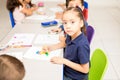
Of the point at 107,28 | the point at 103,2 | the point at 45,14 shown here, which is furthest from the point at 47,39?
the point at 103,2

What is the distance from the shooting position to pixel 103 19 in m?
4.10

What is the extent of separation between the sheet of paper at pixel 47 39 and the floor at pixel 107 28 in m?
0.86

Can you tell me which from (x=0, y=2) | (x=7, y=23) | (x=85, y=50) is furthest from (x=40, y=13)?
(x=0, y=2)

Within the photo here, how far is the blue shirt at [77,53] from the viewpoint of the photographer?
4.43 ft

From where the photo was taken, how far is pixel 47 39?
175 centimetres

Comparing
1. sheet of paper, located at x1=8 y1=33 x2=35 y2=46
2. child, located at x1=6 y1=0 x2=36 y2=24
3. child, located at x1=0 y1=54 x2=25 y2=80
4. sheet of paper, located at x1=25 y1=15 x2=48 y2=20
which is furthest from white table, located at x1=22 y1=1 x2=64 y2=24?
child, located at x1=0 y1=54 x2=25 y2=80

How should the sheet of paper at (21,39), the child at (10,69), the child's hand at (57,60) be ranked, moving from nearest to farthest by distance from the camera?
the child at (10,69) → the child's hand at (57,60) → the sheet of paper at (21,39)

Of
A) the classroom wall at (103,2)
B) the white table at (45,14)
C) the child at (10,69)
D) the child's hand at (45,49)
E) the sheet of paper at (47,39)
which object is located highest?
the child at (10,69)

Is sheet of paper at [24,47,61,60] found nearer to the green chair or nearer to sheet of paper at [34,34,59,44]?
sheet of paper at [34,34,59,44]

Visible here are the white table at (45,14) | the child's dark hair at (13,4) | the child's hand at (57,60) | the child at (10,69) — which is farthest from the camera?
the child's dark hair at (13,4)

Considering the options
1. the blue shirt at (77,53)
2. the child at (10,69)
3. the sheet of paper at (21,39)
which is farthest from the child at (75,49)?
the child at (10,69)

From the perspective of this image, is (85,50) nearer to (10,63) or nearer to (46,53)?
(46,53)

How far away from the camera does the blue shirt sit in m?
1.35

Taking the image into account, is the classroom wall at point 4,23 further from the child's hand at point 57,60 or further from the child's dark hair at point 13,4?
the child's hand at point 57,60
